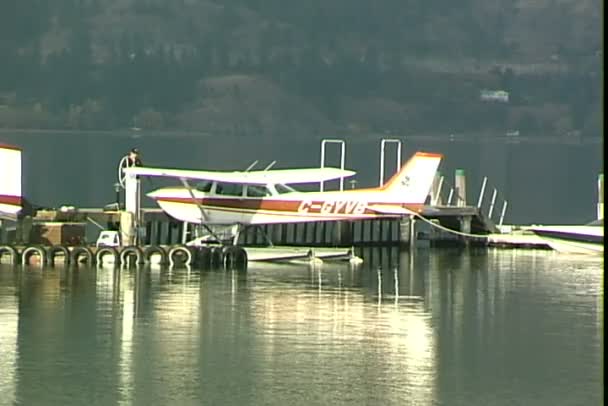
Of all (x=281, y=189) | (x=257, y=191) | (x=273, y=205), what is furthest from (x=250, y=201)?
(x=281, y=189)

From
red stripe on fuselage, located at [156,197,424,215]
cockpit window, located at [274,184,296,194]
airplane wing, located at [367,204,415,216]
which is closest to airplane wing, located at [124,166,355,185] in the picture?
cockpit window, located at [274,184,296,194]

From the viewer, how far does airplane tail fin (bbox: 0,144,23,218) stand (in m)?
34.8

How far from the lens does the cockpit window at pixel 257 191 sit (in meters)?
37.3

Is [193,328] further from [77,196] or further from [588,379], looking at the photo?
[77,196]

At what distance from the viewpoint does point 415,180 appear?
39.0m

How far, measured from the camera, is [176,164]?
303ft

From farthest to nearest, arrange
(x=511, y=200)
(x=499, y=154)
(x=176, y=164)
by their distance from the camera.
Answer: (x=499, y=154)
(x=176, y=164)
(x=511, y=200)

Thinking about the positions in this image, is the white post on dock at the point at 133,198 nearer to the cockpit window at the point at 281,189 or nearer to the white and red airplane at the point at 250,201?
the white and red airplane at the point at 250,201

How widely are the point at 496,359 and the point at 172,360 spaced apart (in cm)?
415

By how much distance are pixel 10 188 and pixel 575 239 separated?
12.5 meters

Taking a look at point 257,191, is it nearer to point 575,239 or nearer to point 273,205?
point 273,205

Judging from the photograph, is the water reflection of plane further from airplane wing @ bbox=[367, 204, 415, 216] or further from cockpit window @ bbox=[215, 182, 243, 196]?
airplane wing @ bbox=[367, 204, 415, 216]

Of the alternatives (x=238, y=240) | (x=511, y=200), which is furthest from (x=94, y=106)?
(x=238, y=240)

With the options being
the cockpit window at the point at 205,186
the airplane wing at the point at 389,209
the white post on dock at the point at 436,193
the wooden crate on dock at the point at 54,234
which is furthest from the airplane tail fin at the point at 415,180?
the wooden crate on dock at the point at 54,234
